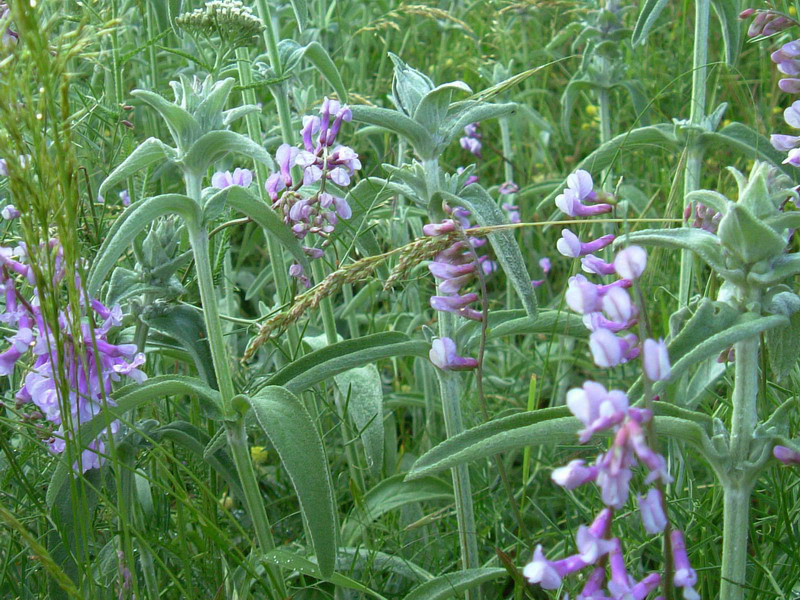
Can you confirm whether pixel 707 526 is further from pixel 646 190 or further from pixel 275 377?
pixel 646 190

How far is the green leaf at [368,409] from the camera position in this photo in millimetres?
2041

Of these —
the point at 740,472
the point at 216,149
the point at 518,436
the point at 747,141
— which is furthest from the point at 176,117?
the point at 747,141

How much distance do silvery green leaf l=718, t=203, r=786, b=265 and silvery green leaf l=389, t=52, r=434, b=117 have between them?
0.82 meters

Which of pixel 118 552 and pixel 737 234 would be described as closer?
pixel 737 234

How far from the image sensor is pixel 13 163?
1340 millimetres

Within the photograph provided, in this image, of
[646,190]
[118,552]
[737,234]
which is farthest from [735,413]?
[646,190]

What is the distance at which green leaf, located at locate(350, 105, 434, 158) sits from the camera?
1877 mm

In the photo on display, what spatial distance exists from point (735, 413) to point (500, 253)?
54cm

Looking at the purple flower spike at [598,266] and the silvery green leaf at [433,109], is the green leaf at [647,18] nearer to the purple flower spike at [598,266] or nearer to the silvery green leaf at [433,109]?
the silvery green leaf at [433,109]

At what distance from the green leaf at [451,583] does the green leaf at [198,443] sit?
481 mm

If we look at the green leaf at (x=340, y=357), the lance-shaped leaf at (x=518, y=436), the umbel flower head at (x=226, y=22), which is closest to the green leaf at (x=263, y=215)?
the green leaf at (x=340, y=357)

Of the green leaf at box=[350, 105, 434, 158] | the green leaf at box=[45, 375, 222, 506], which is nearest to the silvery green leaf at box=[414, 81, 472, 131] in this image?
the green leaf at box=[350, 105, 434, 158]

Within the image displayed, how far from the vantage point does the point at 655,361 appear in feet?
3.50

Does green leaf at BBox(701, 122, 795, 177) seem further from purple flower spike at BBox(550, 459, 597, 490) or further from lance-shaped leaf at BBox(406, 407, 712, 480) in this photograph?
purple flower spike at BBox(550, 459, 597, 490)
